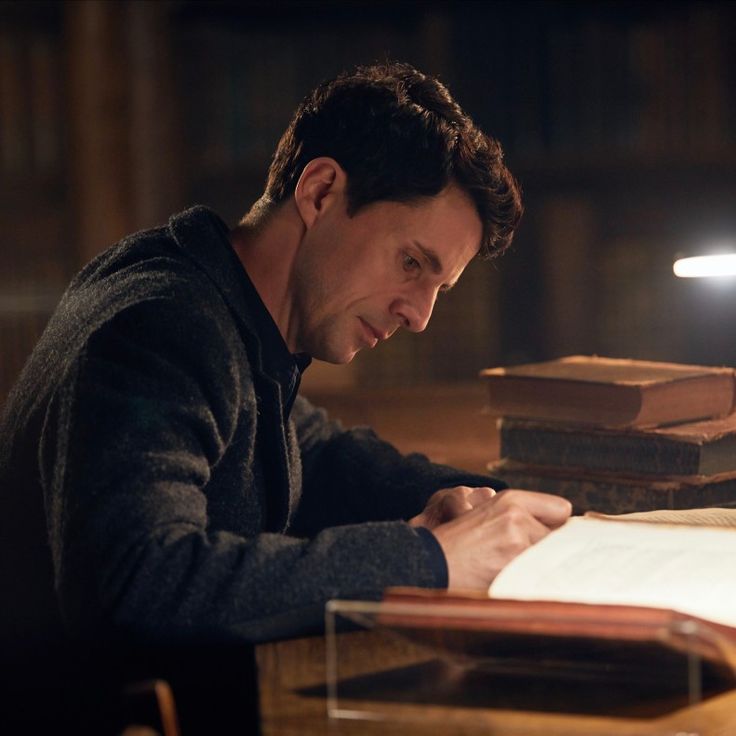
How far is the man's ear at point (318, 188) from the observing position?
1.48 metres

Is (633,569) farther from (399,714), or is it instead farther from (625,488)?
(625,488)

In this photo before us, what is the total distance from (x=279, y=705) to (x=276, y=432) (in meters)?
0.49

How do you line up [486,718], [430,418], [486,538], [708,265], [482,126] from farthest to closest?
[482,126] → [430,418] → [708,265] → [486,538] → [486,718]

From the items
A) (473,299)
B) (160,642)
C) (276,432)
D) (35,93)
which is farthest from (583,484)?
(35,93)

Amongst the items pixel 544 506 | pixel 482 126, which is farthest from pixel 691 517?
pixel 482 126

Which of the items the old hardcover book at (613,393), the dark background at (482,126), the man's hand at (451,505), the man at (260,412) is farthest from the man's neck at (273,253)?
the dark background at (482,126)

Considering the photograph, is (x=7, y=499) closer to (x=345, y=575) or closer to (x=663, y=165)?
(x=345, y=575)

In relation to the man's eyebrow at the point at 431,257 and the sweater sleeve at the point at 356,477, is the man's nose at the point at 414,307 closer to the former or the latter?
the man's eyebrow at the point at 431,257

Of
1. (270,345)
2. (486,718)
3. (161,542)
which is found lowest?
(486,718)

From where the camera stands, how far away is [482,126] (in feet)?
10.1

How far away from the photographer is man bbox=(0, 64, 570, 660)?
1130 mm

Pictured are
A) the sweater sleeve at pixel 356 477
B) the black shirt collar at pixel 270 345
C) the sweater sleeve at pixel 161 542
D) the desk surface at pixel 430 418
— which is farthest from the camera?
the desk surface at pixel 430 418

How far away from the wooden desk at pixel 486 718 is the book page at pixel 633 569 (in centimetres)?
12

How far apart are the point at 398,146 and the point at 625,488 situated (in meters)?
0.60
